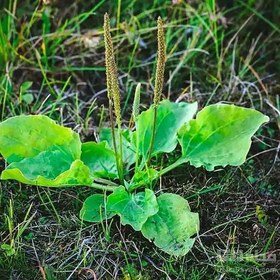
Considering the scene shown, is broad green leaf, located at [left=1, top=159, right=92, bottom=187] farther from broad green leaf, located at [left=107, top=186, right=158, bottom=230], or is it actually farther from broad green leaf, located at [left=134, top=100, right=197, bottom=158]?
broad green leaf, located at [left=134, top=100, right=197, bottom=158]

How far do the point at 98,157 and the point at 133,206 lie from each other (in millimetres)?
191

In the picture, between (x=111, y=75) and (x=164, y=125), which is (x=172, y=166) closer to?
(x=164, y=125)

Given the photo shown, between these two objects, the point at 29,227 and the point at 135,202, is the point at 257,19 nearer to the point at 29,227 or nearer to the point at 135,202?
the point at 135,202

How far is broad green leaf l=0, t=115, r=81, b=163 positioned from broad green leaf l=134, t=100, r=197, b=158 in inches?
6.4

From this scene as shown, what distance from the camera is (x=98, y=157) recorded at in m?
A: 1.68

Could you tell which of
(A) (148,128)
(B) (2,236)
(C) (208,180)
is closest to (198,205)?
(C) (208,180)

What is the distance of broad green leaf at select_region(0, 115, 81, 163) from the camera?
1616 mm

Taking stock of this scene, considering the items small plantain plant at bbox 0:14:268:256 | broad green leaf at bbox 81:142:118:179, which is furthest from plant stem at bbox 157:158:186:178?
broad green leaf at bbox 81:142:118:179

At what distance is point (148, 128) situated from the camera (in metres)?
1.68

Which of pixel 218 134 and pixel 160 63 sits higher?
pixel 160 63

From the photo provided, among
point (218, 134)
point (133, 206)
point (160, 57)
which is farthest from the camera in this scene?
point (218, 134)

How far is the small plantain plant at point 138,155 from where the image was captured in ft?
4.97

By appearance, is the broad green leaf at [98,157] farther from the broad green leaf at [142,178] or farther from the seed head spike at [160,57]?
the seed head spike at [160,57]

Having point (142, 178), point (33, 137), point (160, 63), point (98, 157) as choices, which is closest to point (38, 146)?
point (33, 137)
